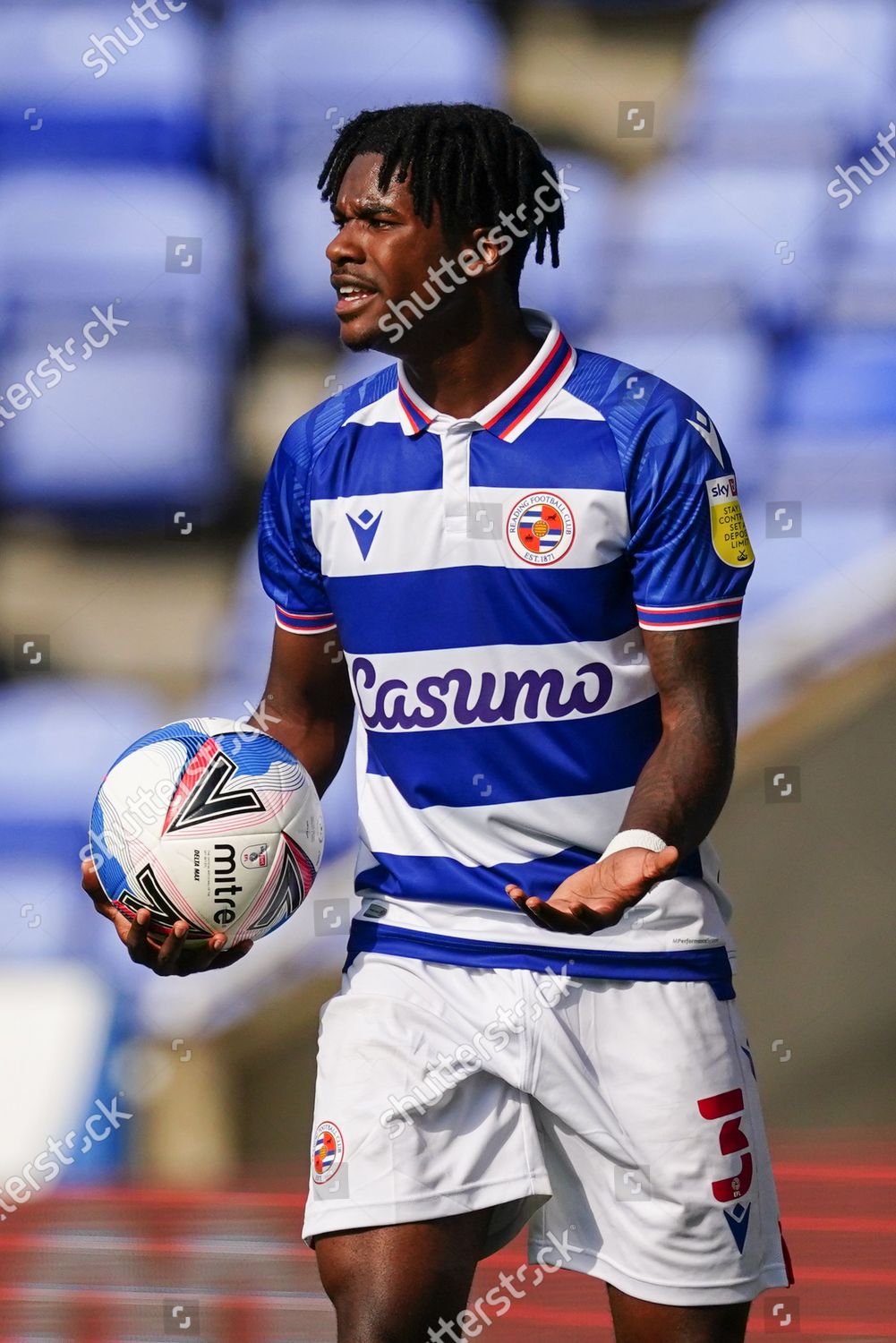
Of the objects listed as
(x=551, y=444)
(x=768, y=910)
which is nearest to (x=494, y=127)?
(x=551, y=444)

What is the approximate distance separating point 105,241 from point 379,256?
2.41 m

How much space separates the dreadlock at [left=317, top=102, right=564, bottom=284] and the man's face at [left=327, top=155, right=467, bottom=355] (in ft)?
0.06

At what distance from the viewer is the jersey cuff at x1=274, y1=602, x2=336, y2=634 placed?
2562 millimetres

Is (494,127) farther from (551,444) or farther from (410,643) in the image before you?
(410,643)

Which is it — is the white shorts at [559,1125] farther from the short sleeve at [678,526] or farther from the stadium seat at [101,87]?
the stadium seat at [101,87]

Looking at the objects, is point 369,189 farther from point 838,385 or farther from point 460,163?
point 838,385

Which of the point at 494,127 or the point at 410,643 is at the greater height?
the point at 494,127

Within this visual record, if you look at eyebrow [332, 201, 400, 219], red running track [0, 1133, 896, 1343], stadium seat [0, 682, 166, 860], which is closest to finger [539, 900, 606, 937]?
eyebrow [332, 201, 400, 219]

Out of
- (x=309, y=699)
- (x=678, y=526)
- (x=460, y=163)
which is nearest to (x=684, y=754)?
(x=678, y=526)

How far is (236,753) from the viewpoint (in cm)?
230

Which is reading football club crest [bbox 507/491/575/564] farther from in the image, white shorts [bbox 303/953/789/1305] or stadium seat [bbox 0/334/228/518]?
stadium seat [bbox 0/334/228/518]

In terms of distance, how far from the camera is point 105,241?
4.57m

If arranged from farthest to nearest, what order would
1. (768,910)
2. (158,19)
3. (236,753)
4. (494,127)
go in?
(768,910), (158,19), (494,127), (236,753)

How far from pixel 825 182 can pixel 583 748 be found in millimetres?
2749
